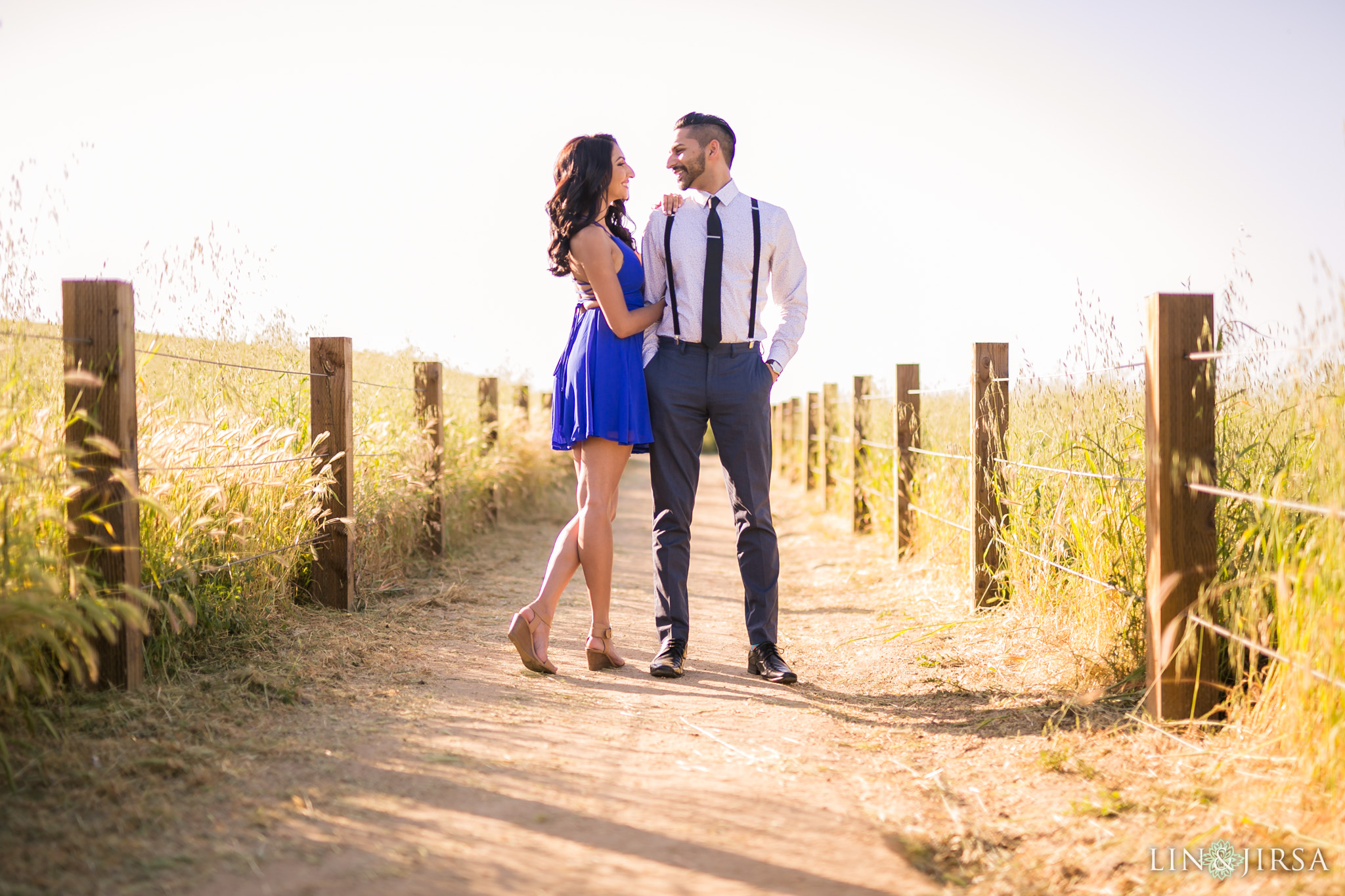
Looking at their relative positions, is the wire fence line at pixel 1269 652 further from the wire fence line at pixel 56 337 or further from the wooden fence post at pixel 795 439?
the wooden fence post at pixel 795 439

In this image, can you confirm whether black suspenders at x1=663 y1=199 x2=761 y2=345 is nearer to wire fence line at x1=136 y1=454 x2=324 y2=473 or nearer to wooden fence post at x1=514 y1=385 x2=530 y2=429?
wire fence line at x1=136 y1=454 x2=324 y2=473

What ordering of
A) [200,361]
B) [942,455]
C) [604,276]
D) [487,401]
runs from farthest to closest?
[487,401] → [942,455] → [200,361] → [604,276]

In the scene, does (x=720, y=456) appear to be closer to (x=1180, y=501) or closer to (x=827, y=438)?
(x=1180, y=501)

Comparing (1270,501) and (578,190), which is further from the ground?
(578,190)

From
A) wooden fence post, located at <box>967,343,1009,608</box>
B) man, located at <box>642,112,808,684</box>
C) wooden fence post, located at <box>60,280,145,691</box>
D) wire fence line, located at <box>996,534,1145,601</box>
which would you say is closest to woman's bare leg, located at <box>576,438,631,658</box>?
man, located at <box>642,112,808,684</box>

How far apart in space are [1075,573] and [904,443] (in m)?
3.09

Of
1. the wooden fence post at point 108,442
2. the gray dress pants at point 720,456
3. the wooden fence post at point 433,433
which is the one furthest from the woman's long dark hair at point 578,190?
the wooden fence post at point 433,433

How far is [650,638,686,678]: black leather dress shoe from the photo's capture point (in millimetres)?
3369

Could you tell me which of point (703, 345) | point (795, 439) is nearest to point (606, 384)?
point (703, 345)

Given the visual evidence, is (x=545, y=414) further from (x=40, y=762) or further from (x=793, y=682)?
(x=40, y=762)

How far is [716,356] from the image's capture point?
3309mm

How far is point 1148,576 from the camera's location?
269cm

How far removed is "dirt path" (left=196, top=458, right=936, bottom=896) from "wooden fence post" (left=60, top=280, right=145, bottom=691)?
647 millimetres

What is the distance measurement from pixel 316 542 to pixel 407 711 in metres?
1.65
